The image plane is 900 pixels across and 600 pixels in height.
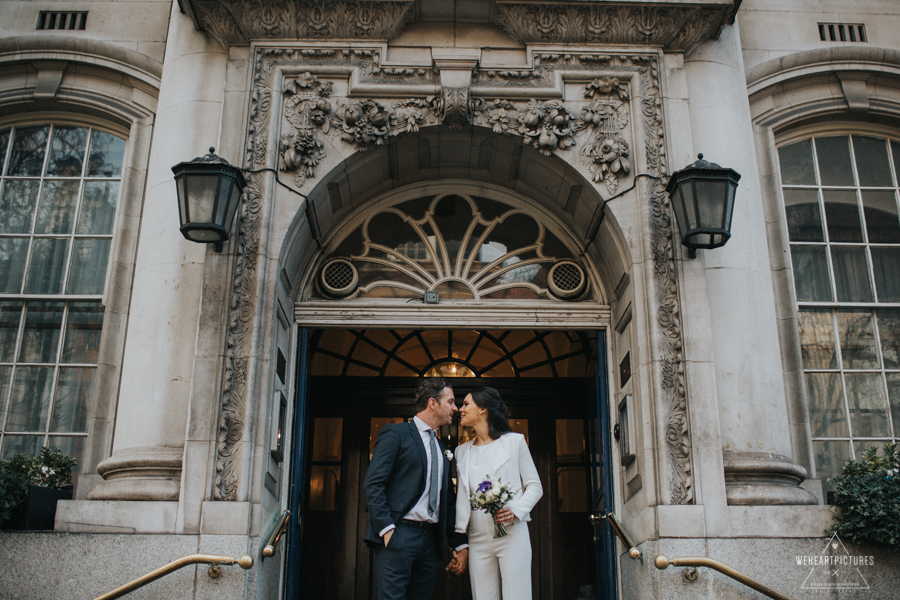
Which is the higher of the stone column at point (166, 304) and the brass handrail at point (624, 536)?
the stone column at point (166, 304)

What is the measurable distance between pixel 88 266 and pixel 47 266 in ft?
1.44

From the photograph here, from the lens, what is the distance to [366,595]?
32.3ft

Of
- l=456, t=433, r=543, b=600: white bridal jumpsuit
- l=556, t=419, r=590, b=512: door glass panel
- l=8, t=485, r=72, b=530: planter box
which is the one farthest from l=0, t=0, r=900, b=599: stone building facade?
l=456, t=433, r=543, b=600: white bridal jumpsuit

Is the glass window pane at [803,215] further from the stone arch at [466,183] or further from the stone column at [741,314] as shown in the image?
the stone arch at [466,183]

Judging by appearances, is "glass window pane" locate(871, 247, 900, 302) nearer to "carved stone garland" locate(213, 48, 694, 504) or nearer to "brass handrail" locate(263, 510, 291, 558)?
"carved stone garland" locate(213, 48, 694, 504)

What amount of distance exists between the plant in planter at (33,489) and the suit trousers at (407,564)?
2.84 m

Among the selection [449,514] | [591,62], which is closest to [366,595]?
[449,514]

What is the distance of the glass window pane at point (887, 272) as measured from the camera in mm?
8523

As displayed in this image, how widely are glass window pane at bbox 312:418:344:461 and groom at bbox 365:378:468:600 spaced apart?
4.46 m

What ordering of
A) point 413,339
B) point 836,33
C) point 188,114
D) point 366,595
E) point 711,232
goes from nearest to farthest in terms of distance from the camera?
point 711,232, point 188,114, point 836,33, point 366,595, point 413,339

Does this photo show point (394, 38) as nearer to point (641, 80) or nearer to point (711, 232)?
point (641, 80)

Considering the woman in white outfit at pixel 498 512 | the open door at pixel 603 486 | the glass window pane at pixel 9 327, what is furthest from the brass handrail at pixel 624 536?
the glass window pane at pixel 9 327

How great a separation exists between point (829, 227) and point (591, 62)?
3195 mm

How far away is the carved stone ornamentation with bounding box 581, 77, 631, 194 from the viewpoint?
7379 mm
